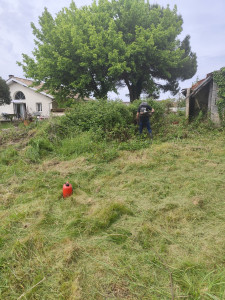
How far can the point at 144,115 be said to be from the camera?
23.2 ft

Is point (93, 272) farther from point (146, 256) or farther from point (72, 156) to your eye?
point (72, 156)

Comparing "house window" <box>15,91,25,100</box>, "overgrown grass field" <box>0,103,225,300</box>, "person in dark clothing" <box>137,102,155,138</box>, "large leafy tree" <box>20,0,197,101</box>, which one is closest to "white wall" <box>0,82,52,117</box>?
"house window" <box>15,91,25,100</box>

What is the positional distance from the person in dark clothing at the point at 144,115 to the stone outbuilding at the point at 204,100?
2813mm

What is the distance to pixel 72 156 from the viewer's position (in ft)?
17.6

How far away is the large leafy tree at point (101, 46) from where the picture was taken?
42.2 feet

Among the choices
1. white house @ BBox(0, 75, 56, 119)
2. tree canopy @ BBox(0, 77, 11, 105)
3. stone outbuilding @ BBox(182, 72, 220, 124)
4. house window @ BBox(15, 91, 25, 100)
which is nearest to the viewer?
stone outbuilding @ BBox(182, 72, 220, 124)

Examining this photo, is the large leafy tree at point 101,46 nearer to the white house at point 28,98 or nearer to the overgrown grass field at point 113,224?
the white house at point 28,98

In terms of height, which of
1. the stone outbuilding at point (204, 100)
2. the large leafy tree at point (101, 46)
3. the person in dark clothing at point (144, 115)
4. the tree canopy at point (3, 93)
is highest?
the large leafy tree at point (101, 46)

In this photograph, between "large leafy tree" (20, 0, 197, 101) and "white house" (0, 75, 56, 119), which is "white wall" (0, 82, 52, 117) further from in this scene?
"large leafy tree" (20, 0, 197, 101)

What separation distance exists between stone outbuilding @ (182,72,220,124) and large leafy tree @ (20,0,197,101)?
566 centimetres

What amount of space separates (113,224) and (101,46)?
13.1 meters

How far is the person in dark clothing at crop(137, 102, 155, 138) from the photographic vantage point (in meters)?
6.97

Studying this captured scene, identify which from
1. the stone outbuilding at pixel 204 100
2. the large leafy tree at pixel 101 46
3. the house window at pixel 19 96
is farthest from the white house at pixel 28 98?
the stone outbuilding at pixel 204 100

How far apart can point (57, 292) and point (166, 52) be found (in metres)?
15.5
